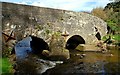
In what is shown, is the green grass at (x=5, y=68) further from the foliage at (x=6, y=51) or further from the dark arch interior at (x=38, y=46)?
the dark arch interior at (x=38, y=46)

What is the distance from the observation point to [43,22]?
23328 millimetres

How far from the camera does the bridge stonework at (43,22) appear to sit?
20.2m

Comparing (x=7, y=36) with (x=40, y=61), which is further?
(x=40, y=61)

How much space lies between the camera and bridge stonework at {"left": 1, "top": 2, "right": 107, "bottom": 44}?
2022cm

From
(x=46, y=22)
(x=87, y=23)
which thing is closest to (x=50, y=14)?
(x=46, y=22)

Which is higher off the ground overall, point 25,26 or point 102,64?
point 25,26

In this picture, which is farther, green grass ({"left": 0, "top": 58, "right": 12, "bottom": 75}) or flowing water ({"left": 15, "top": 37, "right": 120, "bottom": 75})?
flowing water ({"left": 15, "top": 37, "right": 120, "bottom": 75})

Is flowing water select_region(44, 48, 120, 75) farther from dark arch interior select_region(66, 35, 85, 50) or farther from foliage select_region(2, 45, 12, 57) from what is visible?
dark arch interior select_region(66, 35, 85, 50)

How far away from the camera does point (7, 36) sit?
19750 millimetres

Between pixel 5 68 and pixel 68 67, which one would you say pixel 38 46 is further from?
pixel 5 68

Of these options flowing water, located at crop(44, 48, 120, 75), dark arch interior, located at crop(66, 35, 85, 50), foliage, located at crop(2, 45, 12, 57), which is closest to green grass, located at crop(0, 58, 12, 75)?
foliage, located at crop(2, 45, 12, 57)

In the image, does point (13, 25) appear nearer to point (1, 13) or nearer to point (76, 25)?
point (1, 13)

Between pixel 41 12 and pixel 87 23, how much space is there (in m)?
9.55

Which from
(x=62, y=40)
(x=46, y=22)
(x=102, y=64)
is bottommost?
(x=102, y=64)
